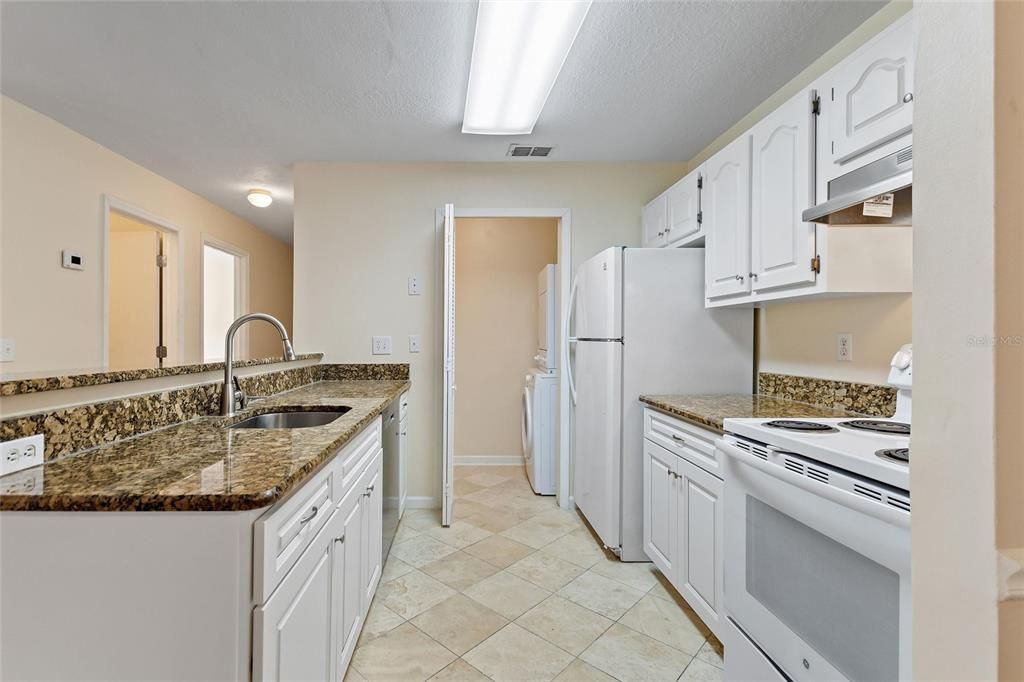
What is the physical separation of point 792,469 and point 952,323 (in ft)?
2.81

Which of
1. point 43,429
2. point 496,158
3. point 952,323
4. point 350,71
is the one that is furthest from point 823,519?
point 496,158

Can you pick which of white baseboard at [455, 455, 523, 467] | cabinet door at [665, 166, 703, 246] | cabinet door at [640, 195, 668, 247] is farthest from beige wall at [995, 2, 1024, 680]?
white baseboard at [455, 455, 523, 467]

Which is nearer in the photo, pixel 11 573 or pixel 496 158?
pixel 11 573

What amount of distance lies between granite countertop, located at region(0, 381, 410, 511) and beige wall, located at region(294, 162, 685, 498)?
154 centimetres

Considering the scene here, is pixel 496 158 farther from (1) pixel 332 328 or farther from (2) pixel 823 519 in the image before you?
(2) pixel 823 519

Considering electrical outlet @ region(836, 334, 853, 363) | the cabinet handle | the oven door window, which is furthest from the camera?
electrical outlet @ region(836, 334, 853, 363)

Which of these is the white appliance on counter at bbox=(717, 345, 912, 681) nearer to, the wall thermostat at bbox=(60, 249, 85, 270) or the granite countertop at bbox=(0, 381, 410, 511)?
the granite countertop at bbox=(0, 381, 410, 511)

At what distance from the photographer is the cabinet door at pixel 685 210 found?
89.0 inches

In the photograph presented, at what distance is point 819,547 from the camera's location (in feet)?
3.43

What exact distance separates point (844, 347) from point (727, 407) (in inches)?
19.6

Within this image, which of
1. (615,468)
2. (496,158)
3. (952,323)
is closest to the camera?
(952,323)

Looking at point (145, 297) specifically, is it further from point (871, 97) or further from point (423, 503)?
point (871, 97)

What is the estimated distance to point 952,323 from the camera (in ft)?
1.27

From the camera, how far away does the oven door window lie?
0.88 meters
